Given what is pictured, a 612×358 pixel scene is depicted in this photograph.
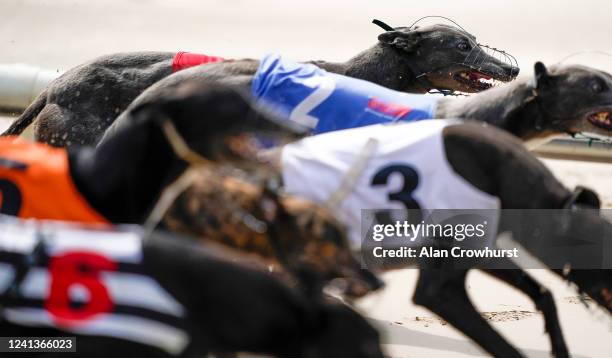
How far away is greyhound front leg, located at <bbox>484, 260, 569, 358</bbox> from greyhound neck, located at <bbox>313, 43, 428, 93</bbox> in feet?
6.21

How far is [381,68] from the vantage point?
5383mm

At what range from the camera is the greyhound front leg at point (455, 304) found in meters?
3.24

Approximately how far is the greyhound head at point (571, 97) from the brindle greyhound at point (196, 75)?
1.22m

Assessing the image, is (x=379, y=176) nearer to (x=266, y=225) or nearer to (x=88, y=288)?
(x=266, y=225)

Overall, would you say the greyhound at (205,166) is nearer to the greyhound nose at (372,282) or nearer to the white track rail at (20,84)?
the greyhound nose at (372,282)

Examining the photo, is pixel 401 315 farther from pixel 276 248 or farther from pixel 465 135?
pixel 276 248

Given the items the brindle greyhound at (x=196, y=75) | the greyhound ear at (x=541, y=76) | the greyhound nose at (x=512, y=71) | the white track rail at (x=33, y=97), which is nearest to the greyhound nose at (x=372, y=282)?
the greyhound ear at (x=541, y=76)

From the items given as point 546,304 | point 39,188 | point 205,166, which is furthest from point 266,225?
point 546,304

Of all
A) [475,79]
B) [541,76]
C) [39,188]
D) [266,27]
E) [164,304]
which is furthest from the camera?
[266,27]

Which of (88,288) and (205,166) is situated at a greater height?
(205,166)

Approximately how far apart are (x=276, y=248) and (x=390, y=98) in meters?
1.94

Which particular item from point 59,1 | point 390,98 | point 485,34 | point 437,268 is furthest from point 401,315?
point 59,1

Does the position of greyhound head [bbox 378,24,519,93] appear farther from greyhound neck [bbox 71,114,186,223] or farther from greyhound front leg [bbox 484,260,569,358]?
greyhound neck [bbox 71,114,186,223]

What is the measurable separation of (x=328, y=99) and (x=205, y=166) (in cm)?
198
